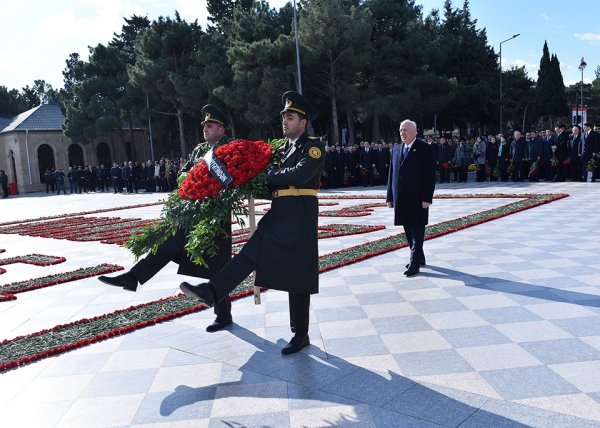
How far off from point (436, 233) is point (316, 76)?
2115cm

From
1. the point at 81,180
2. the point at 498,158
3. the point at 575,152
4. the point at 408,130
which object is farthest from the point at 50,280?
the point at 81,180

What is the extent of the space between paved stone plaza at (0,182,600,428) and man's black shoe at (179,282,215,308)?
1.84 ft

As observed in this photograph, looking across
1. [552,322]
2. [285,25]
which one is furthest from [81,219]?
[285,25]

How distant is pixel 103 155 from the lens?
47781 mm

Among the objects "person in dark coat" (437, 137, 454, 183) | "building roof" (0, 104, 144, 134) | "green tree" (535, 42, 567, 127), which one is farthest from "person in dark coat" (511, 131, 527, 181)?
"building roof" (0, 104, 144, 134)

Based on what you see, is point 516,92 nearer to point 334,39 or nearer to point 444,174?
point 334,39

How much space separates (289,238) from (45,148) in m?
46.9

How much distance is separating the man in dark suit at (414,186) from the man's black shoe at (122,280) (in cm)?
338

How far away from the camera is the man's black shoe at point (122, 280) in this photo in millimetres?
3975

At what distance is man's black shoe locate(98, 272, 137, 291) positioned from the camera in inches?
156

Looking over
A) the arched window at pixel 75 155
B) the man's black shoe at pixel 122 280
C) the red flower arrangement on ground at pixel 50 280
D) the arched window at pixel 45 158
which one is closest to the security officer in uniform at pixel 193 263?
the man's black shoe at pixel 122 280

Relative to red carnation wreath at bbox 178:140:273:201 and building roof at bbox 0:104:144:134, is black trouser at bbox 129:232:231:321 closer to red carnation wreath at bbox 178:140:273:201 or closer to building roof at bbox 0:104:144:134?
red carnation wreath at bbox 178:140:273:201

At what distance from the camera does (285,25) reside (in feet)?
107

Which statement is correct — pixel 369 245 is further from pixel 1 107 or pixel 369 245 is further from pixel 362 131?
pixel 1 107
